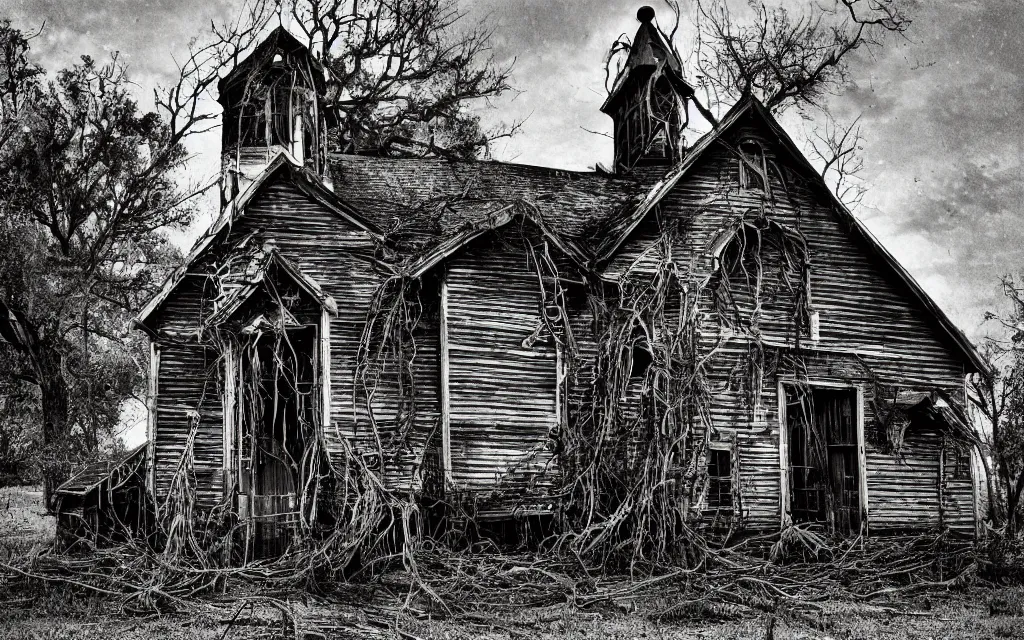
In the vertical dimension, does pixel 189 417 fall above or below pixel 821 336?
below

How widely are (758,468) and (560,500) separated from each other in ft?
12.6

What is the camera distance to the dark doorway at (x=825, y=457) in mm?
15508

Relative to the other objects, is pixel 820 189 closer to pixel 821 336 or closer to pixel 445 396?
pixel 821 336

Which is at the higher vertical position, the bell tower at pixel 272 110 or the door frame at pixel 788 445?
the bell tower at pixel 272 110

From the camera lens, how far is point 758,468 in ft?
49.9

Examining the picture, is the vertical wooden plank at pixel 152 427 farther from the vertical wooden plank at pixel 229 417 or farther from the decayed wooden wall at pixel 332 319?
the vertical wooden plank at pixel 229 417

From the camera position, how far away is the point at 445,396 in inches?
559

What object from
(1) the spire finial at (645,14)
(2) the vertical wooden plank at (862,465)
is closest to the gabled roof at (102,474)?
(2) the vertical wooden plank at (862,465)

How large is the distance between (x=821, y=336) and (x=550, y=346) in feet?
15.0

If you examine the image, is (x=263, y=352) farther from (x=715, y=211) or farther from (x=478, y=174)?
(x=715, y=211)

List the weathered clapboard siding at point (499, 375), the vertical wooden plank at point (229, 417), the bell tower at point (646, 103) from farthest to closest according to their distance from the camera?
the bell tower at point (646, 103)
the weathered clapboard siding at point (499, 375)
the vertical wooden plank at point (229, 417)

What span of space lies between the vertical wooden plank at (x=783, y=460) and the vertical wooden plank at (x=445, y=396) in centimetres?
526

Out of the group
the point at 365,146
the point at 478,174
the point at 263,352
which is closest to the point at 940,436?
the point at 478,174

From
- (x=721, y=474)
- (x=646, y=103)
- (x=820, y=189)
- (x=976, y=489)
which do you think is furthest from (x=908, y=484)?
(x=646, y=103)
